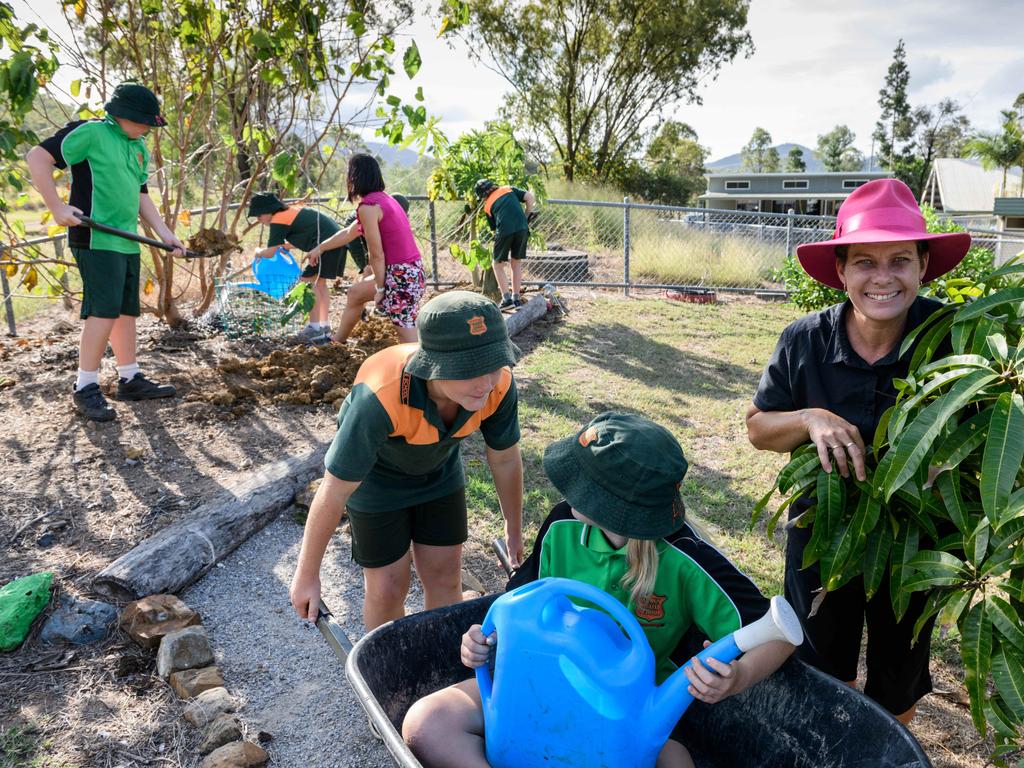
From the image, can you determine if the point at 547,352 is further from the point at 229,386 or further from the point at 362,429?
the point at 362,429

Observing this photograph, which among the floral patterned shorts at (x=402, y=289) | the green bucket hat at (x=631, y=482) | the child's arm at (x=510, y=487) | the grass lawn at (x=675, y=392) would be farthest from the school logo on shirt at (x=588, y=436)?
the floral patterned shorts at (x=402, y=289)

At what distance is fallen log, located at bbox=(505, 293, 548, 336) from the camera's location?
293 inches

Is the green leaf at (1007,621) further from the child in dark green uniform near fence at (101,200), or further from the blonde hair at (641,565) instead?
the child in dark green uniform near fence at (101,200)

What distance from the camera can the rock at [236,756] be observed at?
212cm

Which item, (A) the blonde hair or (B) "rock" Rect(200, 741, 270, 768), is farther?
(B) "rock" Rect(200, 741, 270, 768)

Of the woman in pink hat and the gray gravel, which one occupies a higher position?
the woman in pink hat

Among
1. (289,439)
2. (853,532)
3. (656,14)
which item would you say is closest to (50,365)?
(289,439)

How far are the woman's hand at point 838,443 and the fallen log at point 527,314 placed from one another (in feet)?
17.9

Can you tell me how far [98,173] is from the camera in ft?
14.1

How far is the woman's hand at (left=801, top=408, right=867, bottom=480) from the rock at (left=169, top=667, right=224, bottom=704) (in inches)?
77.3

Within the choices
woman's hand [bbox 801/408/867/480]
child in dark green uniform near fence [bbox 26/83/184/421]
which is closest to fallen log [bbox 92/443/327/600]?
child in dark green uniform near fence [bbox 26/83/184/421]

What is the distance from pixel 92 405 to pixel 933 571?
4390 millimetres

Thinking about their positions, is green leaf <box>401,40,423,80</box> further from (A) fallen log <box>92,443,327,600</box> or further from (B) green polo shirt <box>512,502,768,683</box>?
(B) green polo shirt <box>512,502,768,683</box>

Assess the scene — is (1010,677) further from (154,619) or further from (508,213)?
(508,213)
